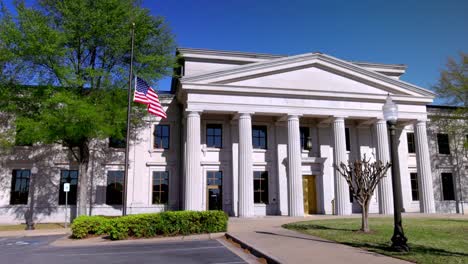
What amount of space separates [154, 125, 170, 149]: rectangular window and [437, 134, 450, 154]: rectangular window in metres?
23.5

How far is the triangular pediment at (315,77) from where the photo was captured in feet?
83.1

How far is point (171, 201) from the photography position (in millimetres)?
26281

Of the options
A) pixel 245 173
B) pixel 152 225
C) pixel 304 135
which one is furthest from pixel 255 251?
pixel 304 135

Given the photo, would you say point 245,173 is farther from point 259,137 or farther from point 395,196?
point 395,196

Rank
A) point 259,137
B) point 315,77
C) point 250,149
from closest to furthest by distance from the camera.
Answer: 1. point 250,149
2. point 315,77
3. point 259,137

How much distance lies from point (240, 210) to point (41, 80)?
14605 millimetres

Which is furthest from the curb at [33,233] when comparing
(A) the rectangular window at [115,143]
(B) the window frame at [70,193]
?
(A) the rectangular window at [115,143]

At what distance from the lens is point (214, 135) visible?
→ 2719 centimetres

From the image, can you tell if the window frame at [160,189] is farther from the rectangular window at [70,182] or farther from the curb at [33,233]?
the curb at [33,233]

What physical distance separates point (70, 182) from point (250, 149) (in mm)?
13125

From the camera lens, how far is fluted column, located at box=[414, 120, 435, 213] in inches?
1054

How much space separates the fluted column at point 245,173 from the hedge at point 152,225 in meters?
7.35

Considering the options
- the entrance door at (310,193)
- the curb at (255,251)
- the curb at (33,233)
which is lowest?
the curb at (33,233)

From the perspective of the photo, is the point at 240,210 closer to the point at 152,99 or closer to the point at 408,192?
the point at 152,99
